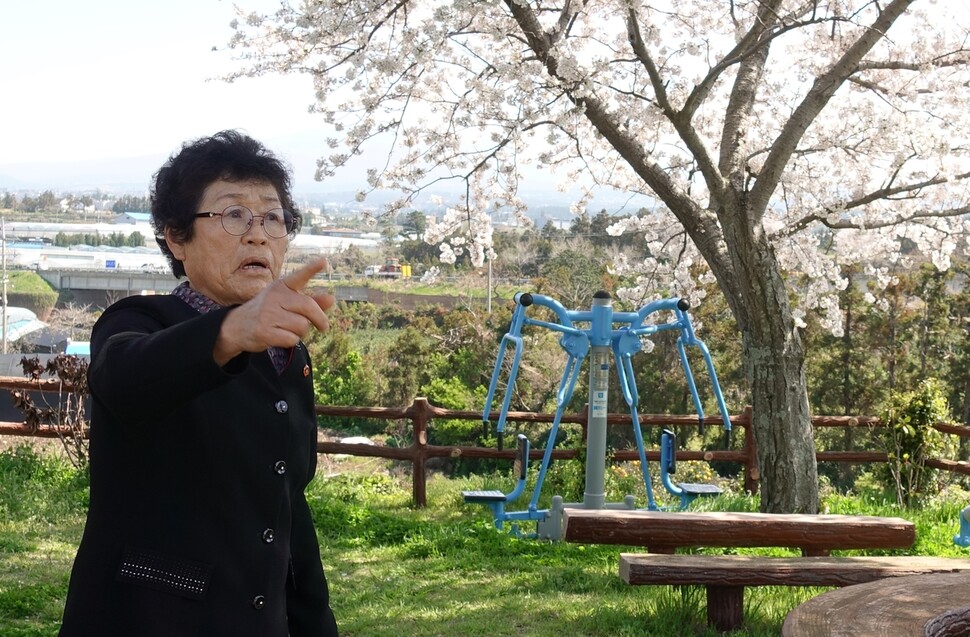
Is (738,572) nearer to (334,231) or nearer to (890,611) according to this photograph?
(890,611)

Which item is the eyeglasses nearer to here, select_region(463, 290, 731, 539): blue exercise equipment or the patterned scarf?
the patterned scarf

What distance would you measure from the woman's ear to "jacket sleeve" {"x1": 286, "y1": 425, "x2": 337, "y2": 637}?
369 millimetres

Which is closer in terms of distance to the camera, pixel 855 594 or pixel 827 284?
pixel 855 594

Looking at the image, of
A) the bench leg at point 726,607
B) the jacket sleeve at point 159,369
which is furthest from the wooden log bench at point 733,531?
the jacket sleeve at point 159,369

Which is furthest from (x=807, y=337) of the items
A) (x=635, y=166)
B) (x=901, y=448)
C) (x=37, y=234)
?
(x=37, y=234)

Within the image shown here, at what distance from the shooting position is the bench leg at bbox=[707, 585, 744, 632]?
425cm

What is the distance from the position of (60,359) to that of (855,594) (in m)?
6.22

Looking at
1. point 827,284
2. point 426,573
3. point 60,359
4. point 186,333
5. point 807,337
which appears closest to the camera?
point 186,333

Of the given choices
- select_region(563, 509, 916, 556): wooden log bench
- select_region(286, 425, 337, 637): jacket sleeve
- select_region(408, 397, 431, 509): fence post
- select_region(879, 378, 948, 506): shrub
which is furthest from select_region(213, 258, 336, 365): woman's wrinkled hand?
select_region(879, 378, 948, 506): shrub

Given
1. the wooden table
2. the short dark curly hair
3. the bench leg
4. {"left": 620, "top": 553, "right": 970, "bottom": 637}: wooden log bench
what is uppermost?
the short dark curly hair

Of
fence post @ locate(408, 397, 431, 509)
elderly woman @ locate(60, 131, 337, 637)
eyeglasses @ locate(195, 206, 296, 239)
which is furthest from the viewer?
fence post @ locate(408, 397, 431, 509)

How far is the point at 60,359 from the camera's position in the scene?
25.0 feet

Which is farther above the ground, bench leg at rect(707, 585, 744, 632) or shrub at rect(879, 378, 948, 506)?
shrub at rect(879, 378, 948, 506)

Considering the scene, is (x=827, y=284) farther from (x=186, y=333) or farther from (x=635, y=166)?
(x=186, y=333)
